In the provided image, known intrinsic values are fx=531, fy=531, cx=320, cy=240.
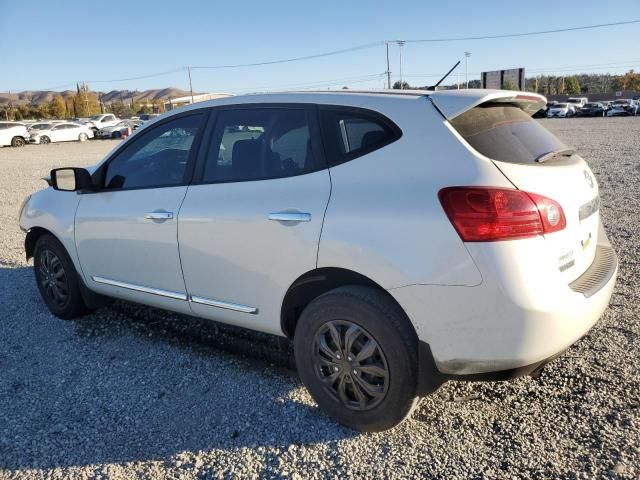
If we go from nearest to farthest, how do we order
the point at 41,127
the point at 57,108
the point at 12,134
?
the point at 12,134 < the point at 41,127 < the point at 57,108

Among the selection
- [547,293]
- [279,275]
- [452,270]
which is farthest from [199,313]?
[547,293]

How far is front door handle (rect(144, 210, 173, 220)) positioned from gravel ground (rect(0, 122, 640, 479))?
41.5 inches

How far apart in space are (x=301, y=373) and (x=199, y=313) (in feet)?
3.11

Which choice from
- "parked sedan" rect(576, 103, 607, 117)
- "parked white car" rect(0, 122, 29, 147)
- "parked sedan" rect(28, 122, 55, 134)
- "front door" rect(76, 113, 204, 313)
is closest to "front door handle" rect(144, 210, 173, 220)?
Result: "front door" rect(76, 113, 204, 313)

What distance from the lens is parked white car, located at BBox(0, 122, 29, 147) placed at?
115ft

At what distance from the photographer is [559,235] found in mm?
2553

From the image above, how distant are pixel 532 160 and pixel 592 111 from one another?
188 feet

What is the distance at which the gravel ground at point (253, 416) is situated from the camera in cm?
268

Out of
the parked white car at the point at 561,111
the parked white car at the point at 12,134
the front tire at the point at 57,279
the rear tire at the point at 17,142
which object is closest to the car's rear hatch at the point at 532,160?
the front tire at the point at 57,279

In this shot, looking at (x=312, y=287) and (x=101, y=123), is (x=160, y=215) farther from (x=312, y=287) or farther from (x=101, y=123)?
(x=101, y=123)

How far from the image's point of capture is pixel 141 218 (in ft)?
12.4

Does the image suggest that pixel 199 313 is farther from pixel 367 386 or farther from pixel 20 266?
pixel 20 266

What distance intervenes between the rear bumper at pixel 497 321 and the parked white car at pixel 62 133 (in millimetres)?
42112

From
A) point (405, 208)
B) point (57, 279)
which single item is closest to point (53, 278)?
point (57, 279)
